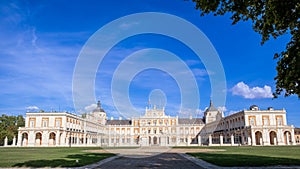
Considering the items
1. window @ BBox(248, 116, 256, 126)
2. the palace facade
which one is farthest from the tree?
window @ BBox(248, 116, 256, 126)

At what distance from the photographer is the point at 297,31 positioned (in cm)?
821

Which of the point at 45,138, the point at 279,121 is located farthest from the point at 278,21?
the point at 45,138

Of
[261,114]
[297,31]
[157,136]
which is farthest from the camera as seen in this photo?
[157,136]

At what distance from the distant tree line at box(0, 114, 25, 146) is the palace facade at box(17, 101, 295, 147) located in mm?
3812

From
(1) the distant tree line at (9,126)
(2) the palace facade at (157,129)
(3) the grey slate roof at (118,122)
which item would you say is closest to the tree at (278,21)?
(2) the palace facade at (157,129)

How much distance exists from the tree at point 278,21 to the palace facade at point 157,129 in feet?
130

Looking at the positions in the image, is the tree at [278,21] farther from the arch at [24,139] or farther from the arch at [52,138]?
the arch at [24,139]

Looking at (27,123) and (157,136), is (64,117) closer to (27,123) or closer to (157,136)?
(27,123)

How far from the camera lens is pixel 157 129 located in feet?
255

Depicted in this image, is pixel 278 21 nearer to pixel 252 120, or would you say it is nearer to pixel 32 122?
pixel 252 120

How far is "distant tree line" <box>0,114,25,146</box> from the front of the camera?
53.6 meters

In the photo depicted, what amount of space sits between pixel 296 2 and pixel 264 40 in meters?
1.72

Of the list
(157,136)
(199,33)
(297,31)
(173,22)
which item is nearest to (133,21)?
(173,22)

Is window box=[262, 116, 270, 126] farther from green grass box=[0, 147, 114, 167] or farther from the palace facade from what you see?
green grass box=[0, 147, 114, 167]
